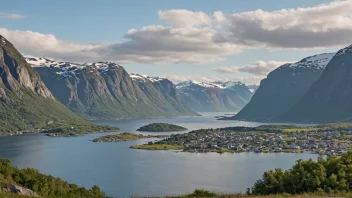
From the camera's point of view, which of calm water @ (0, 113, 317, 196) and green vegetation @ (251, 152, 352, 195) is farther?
calm water @ (0, 113, 317, 196)

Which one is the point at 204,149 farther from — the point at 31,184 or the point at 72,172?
the point at 31,184

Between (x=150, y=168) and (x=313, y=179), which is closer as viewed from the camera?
(x=313, y=179)

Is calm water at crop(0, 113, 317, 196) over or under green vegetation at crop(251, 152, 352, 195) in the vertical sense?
under

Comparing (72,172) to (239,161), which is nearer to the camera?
(72,172)

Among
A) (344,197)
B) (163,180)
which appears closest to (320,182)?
(344,197)
